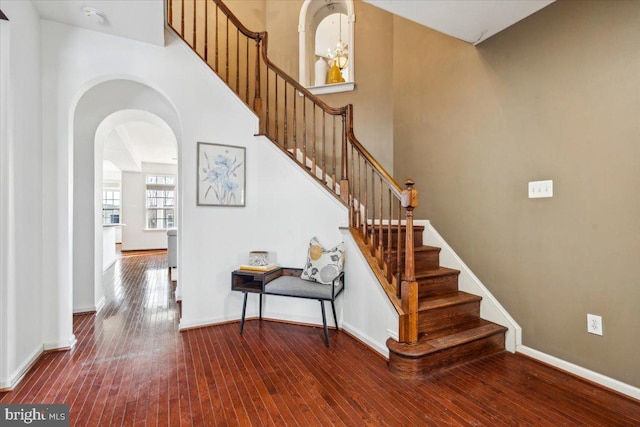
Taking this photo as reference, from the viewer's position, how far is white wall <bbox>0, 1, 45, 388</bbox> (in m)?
1.92

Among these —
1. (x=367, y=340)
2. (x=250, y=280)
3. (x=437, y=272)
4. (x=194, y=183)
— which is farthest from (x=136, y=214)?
(x=437, y=272)

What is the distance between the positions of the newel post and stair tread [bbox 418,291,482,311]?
218 mm

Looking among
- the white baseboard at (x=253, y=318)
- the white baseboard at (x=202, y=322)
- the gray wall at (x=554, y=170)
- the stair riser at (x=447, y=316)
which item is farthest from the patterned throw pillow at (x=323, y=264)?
the gray wall at (x=554, y=170)

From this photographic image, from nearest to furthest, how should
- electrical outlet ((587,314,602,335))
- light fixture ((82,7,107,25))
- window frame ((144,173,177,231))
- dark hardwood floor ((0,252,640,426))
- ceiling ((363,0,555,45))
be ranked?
dark hardwood floor ((0,252,640,426)) < electrical outlet ((587,314,602,335)) < ceiling ((363,0,555,45)) < light fixture ((82,7,107,25)) < window frame ((144,173,177,231))

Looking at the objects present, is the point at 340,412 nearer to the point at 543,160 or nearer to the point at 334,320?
the point at 334,320

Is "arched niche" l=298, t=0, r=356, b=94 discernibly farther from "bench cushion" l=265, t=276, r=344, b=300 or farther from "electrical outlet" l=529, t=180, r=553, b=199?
"bench cushion" l=265, t=276, r=344, b=300

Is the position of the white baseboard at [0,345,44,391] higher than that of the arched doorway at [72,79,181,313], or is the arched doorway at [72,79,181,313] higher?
the arched doorway at [72,79,181,313]

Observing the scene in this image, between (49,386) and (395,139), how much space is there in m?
3.94

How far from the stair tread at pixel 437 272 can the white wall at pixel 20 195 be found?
3028mm

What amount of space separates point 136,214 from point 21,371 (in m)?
7.98

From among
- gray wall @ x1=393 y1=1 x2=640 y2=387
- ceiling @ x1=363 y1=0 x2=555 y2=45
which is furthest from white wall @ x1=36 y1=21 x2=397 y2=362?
ceiling @ x1=363 y1=0 x2=555 y2=45

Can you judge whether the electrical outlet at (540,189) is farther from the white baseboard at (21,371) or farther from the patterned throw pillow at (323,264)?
the white baseboard at (21,371)

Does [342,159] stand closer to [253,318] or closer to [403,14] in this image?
[403,14]

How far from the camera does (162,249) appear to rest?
9461 mm
